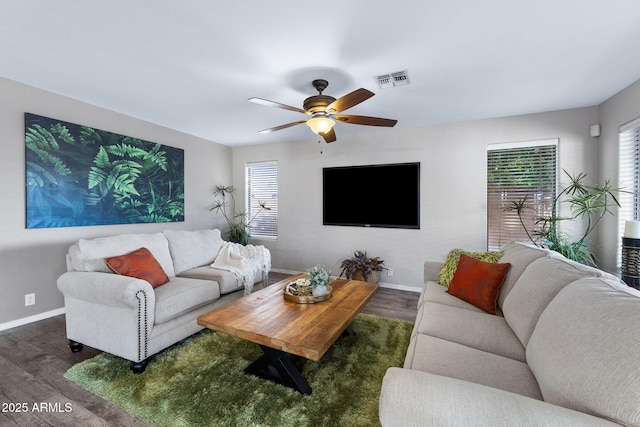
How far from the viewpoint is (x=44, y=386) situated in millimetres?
1760

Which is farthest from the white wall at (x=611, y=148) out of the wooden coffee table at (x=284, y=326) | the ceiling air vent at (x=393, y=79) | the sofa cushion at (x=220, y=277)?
the sofa cushion at (x=220, y=277)

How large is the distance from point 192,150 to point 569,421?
193 inches

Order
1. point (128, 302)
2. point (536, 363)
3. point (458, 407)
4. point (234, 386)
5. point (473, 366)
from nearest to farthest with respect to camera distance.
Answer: point (458, 407)
point (536, 363)
point (473, 366)
point (234, 386)
point (128, 302)

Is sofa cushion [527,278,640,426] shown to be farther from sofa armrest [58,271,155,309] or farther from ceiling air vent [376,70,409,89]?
sofa armrest [58,271,155,309]

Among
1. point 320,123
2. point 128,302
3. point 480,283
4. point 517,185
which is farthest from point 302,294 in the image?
point 517,185

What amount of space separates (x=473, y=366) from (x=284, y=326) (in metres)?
1.03

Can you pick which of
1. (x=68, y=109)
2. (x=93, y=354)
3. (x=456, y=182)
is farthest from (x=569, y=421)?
(x=68, y=109)

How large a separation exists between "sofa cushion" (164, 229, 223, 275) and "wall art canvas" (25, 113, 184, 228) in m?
0.91

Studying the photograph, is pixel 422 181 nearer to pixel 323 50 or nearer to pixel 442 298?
pixel 442 298

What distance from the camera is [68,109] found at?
2.98m

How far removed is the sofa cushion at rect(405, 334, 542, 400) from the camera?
114cm

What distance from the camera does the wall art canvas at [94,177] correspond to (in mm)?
2754

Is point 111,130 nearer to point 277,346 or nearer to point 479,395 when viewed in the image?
point 277,346

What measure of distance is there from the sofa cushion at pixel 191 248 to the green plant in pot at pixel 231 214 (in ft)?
4.18
